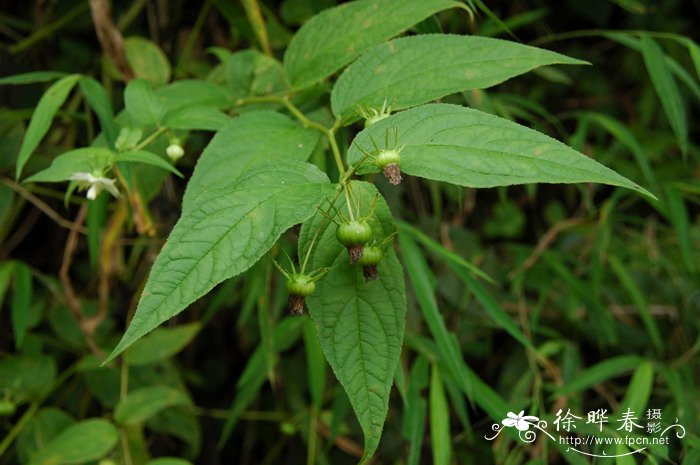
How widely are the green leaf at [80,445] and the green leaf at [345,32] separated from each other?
68 centimetres

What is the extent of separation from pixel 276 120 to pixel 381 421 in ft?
1.39

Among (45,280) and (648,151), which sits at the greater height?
(648,151)

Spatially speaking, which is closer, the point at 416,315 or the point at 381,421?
the point at 381,421

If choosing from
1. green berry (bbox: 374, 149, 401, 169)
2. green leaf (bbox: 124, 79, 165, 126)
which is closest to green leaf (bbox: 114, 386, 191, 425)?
green leaf (bbox: 124, 79, 165, 126)

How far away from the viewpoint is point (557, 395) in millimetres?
1253

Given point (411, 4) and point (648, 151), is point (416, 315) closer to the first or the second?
point (411, 4)

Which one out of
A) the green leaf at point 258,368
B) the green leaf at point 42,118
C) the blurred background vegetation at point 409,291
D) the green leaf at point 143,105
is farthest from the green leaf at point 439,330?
the green leaf at point 42,118

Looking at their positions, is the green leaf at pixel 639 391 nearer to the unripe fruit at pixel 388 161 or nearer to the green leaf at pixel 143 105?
the unripe fruit at pixel 388 161

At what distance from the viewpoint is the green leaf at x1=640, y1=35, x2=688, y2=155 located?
1.19 m

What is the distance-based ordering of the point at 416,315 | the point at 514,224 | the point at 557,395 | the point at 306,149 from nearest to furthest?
1. the point at 306,149
2. the point at 557,395
3. the point at 416,315
4. the point at 514,224

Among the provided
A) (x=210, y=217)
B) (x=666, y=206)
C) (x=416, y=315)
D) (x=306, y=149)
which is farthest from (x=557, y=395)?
(x=210, y=217)

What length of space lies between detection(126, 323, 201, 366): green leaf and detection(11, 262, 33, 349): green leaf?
8.2 inches

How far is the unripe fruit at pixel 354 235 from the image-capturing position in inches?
25.6

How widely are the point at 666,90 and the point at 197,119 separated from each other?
809mm
